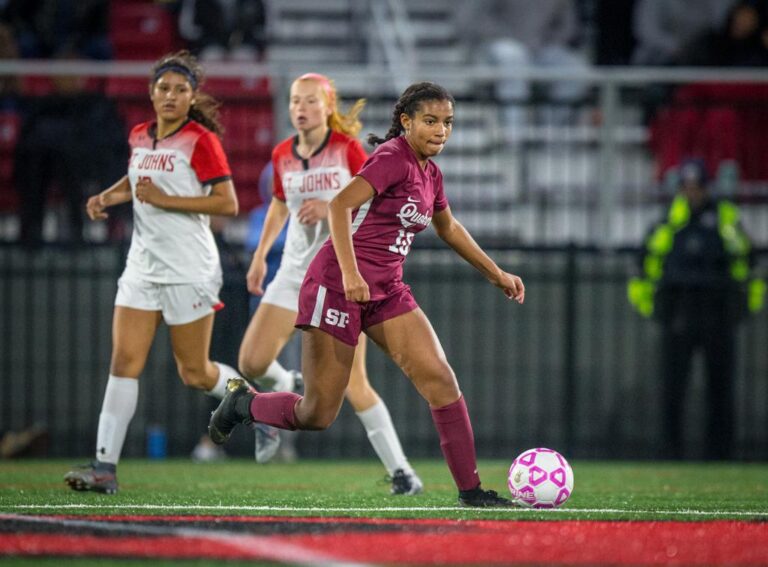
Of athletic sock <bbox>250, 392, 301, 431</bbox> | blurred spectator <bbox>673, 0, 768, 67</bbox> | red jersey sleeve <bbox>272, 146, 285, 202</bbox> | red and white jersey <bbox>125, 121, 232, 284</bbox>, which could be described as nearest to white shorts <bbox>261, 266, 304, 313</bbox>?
red jersey sleeve <bbox>272, 146, 285, 202</bbox>

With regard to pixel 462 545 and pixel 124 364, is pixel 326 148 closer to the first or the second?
pixel 124 364

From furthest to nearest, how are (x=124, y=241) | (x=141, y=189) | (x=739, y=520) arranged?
(x=124, y=241) → (x=141, y=189) → (x=739, y=520)

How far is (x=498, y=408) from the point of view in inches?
522

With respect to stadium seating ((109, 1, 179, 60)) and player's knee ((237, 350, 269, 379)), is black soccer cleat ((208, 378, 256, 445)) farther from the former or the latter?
stadium seating ((109, 1, 179, 60))

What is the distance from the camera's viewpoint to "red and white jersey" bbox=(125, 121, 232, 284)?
859 centimetres

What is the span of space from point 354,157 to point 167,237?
1302 mm

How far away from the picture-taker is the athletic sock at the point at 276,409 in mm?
7531

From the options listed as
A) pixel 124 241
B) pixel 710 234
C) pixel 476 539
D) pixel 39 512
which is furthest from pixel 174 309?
pixel 710 234

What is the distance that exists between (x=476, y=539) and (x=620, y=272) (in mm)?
7497

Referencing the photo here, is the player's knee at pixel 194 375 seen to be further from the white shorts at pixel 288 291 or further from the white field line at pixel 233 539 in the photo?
the white field line at pixel 233 539

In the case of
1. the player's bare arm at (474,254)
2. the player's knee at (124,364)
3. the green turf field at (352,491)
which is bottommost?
the green turf field at (352,491)

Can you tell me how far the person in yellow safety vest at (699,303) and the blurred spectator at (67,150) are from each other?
5101 millimetres

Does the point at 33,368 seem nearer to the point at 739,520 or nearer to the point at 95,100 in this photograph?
the point at 95,100

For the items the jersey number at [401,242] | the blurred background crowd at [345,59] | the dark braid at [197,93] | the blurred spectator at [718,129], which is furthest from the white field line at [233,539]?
the blurred spectator at [718,129]
